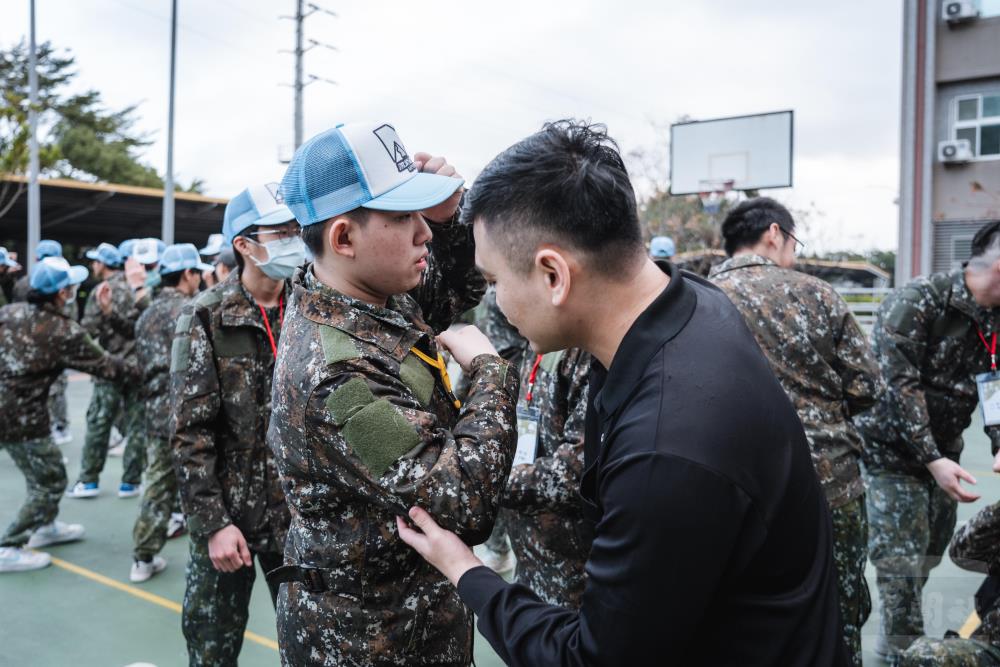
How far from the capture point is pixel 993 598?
231 cm

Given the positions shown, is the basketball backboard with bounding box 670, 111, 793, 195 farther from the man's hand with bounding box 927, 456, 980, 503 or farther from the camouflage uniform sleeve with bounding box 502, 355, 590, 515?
the camouflage uniform sleeve with bounding box 502, 355, 590, 515

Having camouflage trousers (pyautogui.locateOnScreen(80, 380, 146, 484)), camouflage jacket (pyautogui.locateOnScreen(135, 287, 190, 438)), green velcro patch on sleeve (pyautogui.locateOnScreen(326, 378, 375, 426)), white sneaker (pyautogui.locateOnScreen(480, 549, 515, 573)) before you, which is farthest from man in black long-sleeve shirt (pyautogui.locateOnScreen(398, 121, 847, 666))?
camouflage trousers (pyautogui.locateOnScreen(80, 380, 146, 484))

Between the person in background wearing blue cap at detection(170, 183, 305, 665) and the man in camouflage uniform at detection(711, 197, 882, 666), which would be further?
the man in camouflage uniform at detection(711, 197, 882, 666)

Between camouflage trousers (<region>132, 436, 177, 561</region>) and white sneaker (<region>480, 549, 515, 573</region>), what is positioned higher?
camouflage trousers (<region>132, 436, 177, 561</region>)

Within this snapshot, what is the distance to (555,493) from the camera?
231 centimetres

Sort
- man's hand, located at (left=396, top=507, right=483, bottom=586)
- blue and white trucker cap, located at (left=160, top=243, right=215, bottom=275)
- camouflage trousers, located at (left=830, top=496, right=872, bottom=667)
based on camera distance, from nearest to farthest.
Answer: man's hand, located at (left=396, top=507, right=483, bottom=586) < camouflage trousers, located at (left=830, top=496, right=872, bottom=667) < blue and white trucker cap, located at (left=160, top=243, right=215, bottom=275)

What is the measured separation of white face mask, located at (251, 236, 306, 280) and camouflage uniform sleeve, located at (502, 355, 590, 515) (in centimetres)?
105

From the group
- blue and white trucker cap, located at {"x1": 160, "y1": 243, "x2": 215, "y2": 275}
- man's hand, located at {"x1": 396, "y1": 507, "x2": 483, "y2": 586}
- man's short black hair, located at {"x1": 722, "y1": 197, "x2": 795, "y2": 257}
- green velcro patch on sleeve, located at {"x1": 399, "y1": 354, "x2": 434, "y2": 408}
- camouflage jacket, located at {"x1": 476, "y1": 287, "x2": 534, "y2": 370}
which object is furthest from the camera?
blue and white trucker cap, located at {"x1": 160, "y1": 243, "x2": 215, "y2": 275}

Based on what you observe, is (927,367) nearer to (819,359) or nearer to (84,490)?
(819,359)

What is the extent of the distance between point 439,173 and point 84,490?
5786 millimetres

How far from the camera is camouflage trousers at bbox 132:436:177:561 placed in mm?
4555

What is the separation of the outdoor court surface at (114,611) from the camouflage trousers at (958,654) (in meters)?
1.78

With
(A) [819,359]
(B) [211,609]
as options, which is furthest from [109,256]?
(A) [819,359]

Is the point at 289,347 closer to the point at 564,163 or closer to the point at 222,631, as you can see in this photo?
the point at 564,163
